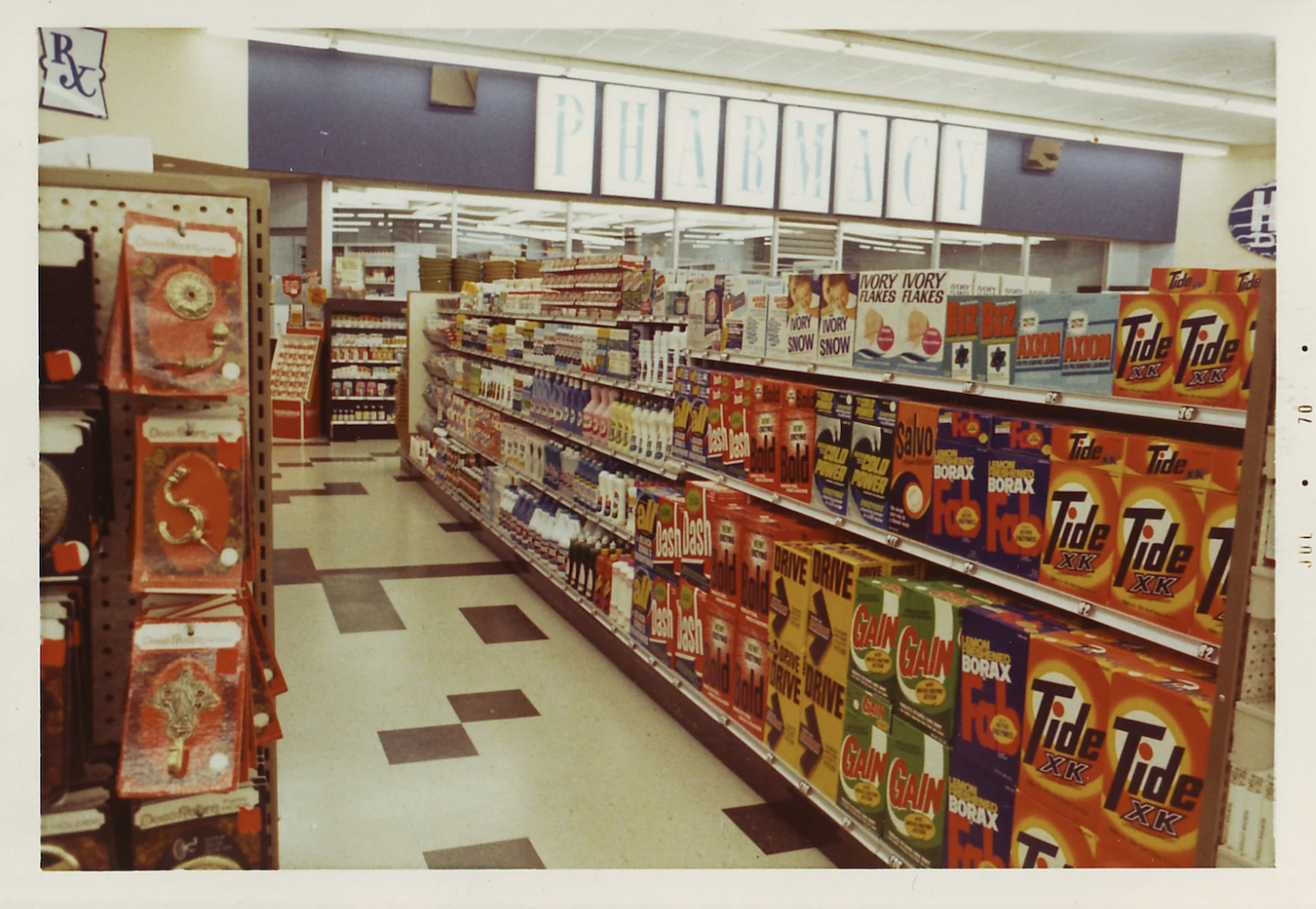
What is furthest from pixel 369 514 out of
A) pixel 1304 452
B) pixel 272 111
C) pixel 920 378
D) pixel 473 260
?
pixel 1304 452

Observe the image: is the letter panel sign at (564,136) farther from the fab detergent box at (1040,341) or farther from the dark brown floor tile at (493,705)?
the fab detergent box at (1040,341)

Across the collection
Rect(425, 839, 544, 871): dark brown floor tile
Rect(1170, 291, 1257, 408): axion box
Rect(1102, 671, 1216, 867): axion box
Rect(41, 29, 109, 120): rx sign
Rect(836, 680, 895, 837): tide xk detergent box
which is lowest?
Rect(425, 839, 544, 871): dark brown floor tile

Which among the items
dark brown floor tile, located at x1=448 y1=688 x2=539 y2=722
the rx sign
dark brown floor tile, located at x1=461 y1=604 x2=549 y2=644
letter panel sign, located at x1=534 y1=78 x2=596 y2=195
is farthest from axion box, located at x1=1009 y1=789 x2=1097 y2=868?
letter panel sign, located at x1=534 y1=78 x2=596 y2=195

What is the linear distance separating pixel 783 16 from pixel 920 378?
97 cm

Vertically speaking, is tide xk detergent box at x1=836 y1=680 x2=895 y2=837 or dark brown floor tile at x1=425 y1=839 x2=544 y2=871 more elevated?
tide xk detergent box at x1=836 y1=680 x2=895 y2=837

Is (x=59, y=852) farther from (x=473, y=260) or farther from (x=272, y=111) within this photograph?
(x=272, y=111)

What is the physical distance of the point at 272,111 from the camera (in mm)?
9438

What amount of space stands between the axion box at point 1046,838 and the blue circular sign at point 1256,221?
10926mm

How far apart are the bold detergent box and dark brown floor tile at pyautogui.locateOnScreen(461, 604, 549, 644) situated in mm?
3064

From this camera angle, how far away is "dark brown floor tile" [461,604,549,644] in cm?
453

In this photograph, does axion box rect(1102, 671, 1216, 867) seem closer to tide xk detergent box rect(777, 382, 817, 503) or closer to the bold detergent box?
the bold detergent box

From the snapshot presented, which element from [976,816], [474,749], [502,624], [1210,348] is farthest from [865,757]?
[502,624]

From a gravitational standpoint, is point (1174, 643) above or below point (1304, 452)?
below

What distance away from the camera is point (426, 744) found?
3379 mm
